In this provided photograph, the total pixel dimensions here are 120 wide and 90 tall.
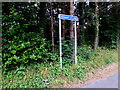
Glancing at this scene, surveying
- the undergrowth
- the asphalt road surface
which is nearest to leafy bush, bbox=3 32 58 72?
the undergrowth

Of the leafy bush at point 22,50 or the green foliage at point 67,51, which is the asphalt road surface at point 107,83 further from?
the leafy bush at point 22,50

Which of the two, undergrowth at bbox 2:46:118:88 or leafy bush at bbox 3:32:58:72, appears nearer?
undergrowth at bbox 2:46:118:88

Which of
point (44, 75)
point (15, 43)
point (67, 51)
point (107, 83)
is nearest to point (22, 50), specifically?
point (15, 43)

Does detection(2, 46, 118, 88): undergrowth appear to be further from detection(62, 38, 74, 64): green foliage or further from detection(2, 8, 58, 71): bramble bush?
detection(2, 8, 58, 71): bramble bush

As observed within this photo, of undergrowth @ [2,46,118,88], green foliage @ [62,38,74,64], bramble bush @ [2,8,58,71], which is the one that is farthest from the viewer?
green foliage @ [62,38,74,64]

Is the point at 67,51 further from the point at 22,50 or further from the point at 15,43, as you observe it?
the point at 15,43

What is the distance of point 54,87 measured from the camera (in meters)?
2.47

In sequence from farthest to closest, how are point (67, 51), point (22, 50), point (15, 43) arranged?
1. point (67, 51)
2. point (22, 50)
3. point (15, 43)

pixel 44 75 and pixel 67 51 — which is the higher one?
pixel 67 51

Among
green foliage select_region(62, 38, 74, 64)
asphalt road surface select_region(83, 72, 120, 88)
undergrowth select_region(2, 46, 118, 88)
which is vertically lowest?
asphalt road surface select_region(83, 72, 120, 88)

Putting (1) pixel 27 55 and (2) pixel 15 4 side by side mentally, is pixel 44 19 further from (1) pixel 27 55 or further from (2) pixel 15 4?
(1) pixel 27 55

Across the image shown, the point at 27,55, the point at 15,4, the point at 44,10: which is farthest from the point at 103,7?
the point at 27,55

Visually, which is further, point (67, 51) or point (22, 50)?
point (67, 51)

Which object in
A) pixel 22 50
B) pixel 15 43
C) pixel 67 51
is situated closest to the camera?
pixel 15 43
